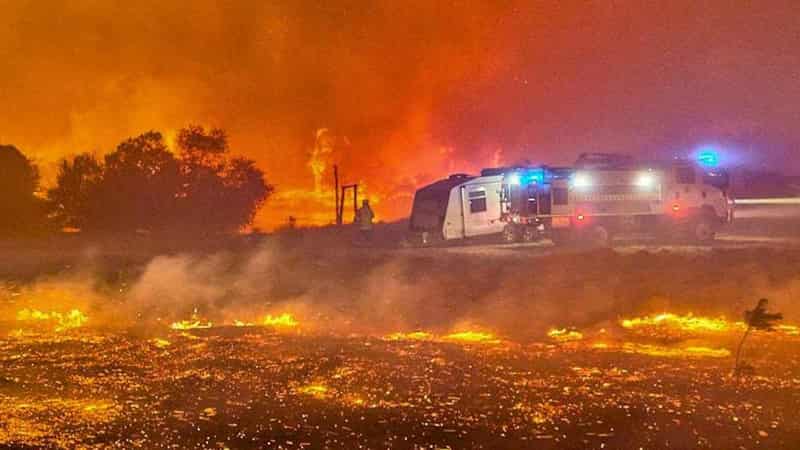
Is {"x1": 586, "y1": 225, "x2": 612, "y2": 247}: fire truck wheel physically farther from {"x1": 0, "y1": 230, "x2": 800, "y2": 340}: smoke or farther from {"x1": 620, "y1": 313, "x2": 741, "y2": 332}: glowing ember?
{"x1": 620, "y1": 313, "x2": 741, "y2": 332}: glowing ember

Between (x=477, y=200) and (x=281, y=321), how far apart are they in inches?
600

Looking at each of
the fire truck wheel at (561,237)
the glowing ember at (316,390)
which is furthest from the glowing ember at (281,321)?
the fire truck wheel at (561,237)

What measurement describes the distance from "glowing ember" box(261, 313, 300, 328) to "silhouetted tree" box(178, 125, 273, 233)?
2599 centimetres

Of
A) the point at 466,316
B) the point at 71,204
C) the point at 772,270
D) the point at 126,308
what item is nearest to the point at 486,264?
the point at 466,316

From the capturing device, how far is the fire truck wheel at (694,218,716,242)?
2591 centimetres

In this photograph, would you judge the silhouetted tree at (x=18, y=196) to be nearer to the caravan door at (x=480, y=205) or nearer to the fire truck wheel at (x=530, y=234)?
the caravan door at (x=480, y=205)

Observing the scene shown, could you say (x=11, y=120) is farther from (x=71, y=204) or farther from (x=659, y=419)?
(x=659, y=419)

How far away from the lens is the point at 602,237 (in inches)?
1022

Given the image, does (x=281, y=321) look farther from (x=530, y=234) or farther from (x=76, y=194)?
(x=76, y=194)

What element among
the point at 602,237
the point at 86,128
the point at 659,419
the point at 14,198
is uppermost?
the point at 86,128

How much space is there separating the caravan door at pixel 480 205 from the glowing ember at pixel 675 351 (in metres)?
16.9

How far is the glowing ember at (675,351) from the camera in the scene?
1210 cm

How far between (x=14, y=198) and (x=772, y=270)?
34827 millimetres

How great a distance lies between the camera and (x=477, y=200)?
29.9 metres
